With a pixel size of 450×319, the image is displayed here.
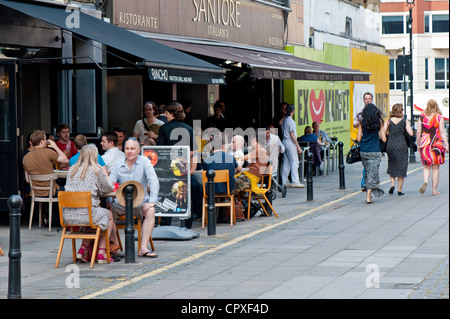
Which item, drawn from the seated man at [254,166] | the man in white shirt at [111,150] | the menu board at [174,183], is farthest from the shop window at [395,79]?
the menu board at [174,183]

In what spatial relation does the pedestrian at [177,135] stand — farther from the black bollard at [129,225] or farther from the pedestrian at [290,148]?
the pedestrian at [290,148]

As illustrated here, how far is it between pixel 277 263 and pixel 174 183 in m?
2.92

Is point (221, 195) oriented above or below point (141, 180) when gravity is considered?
below

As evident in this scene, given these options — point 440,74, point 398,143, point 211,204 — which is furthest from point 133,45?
point 440,74

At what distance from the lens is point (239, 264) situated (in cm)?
966

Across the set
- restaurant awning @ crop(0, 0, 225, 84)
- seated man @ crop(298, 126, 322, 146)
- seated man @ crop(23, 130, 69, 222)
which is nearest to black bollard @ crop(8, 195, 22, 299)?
seated man @ crop(23, 130, 69, 222)

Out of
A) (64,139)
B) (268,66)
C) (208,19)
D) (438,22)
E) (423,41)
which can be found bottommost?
(64,139)

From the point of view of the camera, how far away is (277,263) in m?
9.66

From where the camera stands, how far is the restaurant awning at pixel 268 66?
57.5 feet

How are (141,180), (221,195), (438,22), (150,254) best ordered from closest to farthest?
(150,254) < (141,180) < (221,195) < (438,22)

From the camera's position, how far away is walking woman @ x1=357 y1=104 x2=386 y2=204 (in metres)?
15.8

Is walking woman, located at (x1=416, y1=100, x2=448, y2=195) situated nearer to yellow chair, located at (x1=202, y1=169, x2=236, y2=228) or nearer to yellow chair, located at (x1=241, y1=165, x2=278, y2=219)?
yellow chair, located at (x1=241, y1=165, x2=278, y2=219)

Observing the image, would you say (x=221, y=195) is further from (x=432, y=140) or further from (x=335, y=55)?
(x=335, y=55)

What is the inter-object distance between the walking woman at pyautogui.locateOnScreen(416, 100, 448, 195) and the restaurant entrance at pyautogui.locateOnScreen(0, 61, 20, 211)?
25.0 ft
